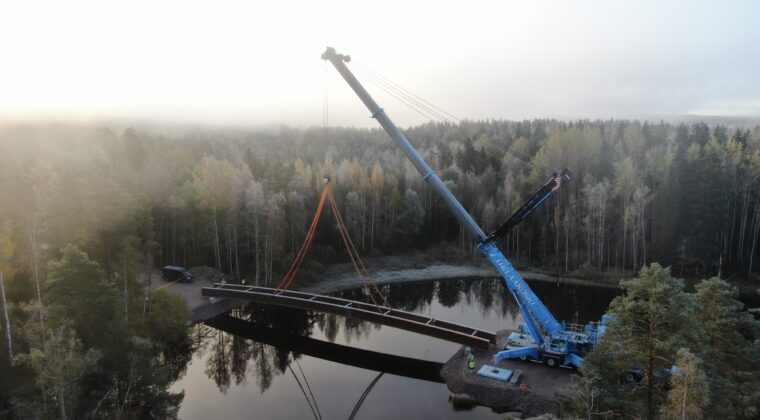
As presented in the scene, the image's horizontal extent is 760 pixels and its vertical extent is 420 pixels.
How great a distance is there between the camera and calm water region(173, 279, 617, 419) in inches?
647

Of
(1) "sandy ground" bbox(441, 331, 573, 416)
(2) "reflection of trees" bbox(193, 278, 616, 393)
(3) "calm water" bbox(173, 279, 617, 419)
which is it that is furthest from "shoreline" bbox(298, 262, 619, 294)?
(1) "sandy ground" bbox(441, 331, 573, 416)

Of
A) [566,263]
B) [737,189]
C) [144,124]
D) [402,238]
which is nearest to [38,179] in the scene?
[402,238]

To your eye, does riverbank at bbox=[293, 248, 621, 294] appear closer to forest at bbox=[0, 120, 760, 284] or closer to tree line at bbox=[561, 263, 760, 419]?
forest at bbox=[0, 120, 760, 284]

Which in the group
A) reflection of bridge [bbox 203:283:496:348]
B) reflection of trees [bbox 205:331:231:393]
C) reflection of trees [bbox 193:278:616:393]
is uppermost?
reflection of bridge [bbox 203:283:496:348]

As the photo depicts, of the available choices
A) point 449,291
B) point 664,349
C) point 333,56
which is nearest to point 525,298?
point 664,349

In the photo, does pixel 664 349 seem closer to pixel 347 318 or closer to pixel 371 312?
pixel 371 312

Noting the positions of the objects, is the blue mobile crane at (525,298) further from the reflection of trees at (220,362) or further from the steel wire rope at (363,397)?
the reflection of trees at (220,362)

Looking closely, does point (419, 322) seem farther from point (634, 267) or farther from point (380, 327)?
point (634, 267)

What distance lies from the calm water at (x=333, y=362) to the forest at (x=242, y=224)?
201cm

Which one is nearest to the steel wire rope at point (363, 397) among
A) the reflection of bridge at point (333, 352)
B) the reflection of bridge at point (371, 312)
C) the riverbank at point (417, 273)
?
the reflection of bridge at point (333, 352)

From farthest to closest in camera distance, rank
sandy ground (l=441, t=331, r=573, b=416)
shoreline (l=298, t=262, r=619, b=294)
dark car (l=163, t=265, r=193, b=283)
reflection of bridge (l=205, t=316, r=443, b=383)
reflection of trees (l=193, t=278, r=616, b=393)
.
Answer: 1. shoreline (l=298, t=262, r=619, b=294)
2. dark car (l=163, t=265, r=193, b=283)
3. reflection of trees (l=193, t=278, r=616, b=393)
4. reflection of bridge (l=205, t=316, r=443, b=383)
5. sandy ground (l=441, t=331, r=573, b=416)

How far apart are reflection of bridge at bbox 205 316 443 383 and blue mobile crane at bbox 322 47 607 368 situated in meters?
3.41

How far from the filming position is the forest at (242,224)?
42.3 ft

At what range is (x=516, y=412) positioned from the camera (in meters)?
15.3
